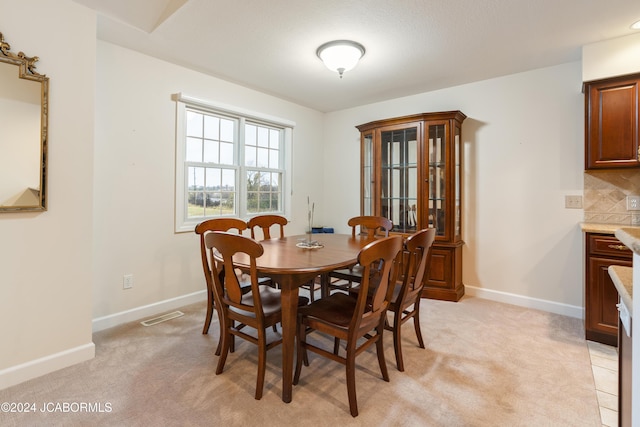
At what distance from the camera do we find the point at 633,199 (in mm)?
2738

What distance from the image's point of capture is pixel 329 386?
73.5 inches

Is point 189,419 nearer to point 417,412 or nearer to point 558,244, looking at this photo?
point 417,412

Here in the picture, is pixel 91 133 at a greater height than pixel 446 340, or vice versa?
pixel 91 133

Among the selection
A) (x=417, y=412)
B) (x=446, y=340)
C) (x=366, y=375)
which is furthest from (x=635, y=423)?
(x=446, y=340)

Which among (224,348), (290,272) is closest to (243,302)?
(224,348)

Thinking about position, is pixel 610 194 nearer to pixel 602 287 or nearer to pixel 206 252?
pixel 602 287

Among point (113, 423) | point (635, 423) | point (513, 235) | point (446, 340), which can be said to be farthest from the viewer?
point (513, 235)

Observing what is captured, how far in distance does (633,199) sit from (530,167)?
2.75 ft

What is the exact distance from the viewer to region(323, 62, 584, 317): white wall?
119 inches

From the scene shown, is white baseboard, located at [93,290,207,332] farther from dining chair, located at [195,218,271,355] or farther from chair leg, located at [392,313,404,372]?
chair leg, located at [392,313,404,372]

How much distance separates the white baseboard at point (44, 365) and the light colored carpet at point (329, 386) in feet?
0.16

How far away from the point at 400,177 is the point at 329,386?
2606 mm

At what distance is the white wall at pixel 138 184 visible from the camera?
8.65ft

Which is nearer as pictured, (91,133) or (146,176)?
(91,133)
